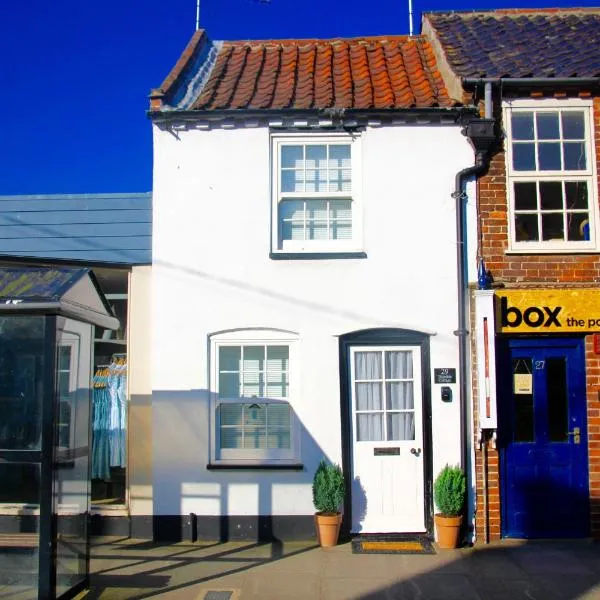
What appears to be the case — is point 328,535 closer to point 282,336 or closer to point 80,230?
point 282,336

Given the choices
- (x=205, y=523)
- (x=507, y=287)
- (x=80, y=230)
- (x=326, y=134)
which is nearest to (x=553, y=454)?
(x=507, y=287)

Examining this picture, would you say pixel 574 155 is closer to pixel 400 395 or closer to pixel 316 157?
pixel 316 157

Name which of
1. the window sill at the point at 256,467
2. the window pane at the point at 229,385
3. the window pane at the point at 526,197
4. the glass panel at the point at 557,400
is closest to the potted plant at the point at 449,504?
the glass panel at the point at 557,400

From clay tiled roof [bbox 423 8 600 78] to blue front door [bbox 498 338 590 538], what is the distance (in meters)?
3.47

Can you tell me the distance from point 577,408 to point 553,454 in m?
0.62

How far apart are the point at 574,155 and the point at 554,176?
41 cm

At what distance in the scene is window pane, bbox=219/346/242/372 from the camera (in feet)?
27.5

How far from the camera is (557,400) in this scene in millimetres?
8195

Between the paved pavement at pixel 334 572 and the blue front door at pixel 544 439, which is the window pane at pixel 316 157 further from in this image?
the paved pavement at pixel 334 572

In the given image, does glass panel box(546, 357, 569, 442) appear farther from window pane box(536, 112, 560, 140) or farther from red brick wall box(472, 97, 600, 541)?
window pane box(536, 112, 560, 140)

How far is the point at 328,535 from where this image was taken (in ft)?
25.6

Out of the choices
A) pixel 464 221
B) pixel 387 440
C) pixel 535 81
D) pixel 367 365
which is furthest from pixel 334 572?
pixel 535 81

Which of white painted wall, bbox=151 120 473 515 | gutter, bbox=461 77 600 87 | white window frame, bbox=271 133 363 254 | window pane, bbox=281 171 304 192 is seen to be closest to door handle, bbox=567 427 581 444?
white painted wall, bbox=151 120 473 515

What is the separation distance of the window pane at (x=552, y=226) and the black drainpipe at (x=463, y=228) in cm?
99
